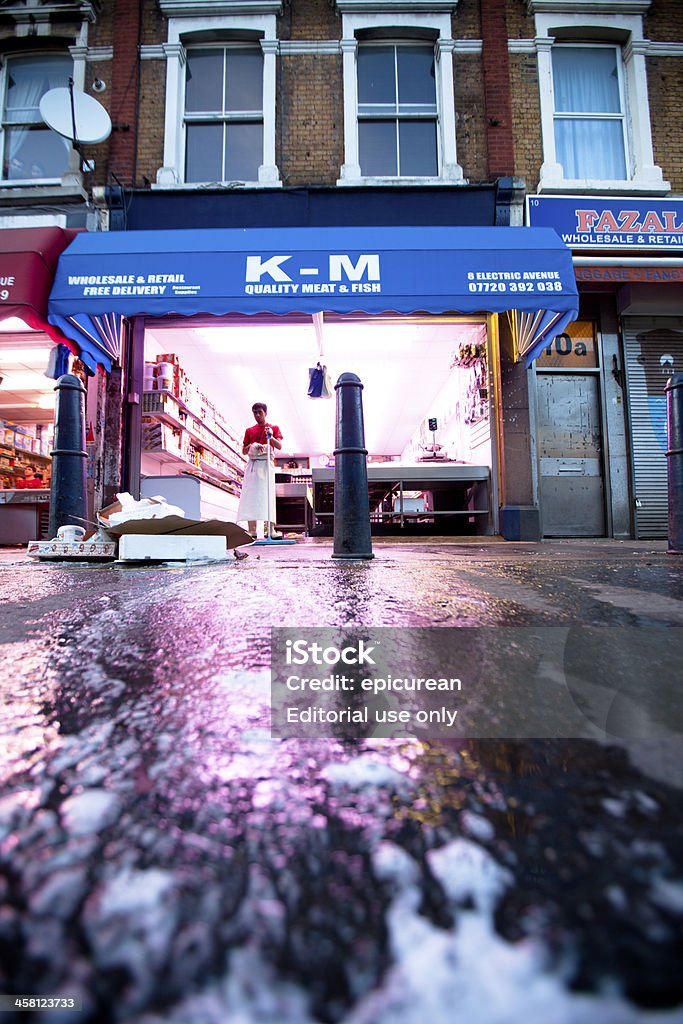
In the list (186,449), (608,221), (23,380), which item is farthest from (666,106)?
(23,380)

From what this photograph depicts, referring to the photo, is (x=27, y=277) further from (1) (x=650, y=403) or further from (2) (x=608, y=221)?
(1) (x=650, y=403)

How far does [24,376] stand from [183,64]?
17.3 ft

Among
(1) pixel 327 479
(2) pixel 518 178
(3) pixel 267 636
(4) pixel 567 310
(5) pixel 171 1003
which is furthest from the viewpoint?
(1) pixel 327 479

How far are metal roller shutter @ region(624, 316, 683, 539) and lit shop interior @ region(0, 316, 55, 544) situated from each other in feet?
26.8

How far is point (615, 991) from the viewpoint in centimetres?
24

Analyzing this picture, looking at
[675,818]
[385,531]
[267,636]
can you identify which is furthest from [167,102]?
[675,818]

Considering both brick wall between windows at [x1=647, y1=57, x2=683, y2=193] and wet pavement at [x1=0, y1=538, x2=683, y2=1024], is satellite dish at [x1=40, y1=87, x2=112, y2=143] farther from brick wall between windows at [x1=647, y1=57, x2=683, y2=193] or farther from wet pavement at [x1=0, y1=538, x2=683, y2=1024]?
wet pavement at [x1=0, y1=538, x2=683, y2=1024]

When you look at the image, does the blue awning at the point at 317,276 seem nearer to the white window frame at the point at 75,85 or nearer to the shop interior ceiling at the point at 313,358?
the shop interior ceiling at the point at 313,358

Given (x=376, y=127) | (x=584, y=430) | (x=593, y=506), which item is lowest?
(x=593, y=506)

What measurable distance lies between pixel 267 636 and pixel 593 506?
713 centimetres

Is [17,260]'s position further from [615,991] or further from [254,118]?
[615,991]

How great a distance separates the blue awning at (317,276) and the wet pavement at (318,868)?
16.7ft

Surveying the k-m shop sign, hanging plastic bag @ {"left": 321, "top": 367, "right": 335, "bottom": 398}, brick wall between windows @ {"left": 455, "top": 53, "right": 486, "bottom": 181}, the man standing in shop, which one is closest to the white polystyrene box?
the man standing in shop

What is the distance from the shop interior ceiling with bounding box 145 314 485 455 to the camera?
300 inches
